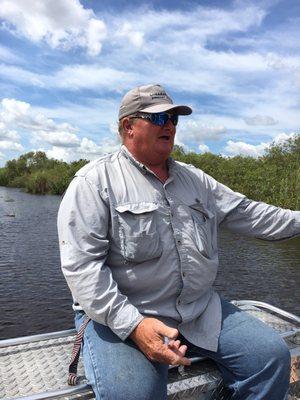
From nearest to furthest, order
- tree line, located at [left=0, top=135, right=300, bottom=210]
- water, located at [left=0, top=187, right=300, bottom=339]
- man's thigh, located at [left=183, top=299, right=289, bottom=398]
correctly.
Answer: man's thigh, located at [left=183, top=299, right=289, bottom=398] < water, located at [left=0, top=187, right=300, bottom=339] < tree line, located at [left=0, top=135, right=300, bottom=210]

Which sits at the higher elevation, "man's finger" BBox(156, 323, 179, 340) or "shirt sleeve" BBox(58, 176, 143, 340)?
"shirt sleeve" BBox(58, 176, 143, 340)

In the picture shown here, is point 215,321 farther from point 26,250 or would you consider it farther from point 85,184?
point 26,250

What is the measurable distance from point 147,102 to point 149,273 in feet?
3.75

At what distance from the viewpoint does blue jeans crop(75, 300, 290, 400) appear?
8.04 feet

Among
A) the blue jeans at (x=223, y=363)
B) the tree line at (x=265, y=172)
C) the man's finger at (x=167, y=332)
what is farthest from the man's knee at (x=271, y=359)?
the tree line at (x=265, y=172)

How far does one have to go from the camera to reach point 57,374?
2.97 meters

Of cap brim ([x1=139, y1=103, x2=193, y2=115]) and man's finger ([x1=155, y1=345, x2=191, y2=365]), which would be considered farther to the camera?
cap brim ([x1=139, y1=103, x2=193, y2=115])

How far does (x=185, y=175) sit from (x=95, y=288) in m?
1.20

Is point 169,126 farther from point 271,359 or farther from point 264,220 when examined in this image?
point 271,359

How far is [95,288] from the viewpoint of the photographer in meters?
2.55

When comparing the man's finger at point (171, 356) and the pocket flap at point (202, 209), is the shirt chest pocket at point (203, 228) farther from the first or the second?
the man's finger at point (171, 356)

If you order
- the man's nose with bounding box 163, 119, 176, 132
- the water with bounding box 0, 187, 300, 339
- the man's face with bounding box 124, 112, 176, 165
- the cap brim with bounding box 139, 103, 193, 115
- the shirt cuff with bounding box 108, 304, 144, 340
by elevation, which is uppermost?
the cap brim with bounding box 139, 103, 193, 115

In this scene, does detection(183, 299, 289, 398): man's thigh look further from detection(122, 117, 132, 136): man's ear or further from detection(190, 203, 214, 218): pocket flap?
detection(122, 117, 132, 136): man's ear

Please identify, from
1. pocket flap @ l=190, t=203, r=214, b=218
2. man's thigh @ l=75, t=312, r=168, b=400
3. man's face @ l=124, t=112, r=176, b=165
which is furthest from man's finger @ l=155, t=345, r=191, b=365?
man's face @ l=124, t=112, r=176, b=165
